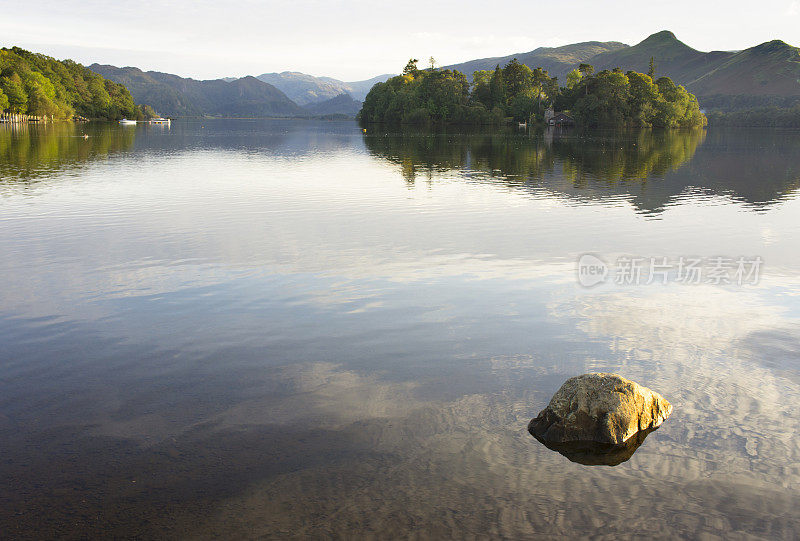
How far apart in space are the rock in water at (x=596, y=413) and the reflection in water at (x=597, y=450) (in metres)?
0.07

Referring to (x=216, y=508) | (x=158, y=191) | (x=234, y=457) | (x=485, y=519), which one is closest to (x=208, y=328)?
(x=234, y=457)

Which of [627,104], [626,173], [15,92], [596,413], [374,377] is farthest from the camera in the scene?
[627,104]

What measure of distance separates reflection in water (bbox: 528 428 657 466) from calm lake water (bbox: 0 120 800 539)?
0.68 ft

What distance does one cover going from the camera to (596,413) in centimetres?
1000

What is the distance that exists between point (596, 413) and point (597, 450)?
639 mm

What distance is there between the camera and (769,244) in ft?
85.9

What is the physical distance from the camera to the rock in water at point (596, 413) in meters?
10.0

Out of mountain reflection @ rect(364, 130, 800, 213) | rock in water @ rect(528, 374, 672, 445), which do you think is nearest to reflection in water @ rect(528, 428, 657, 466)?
rock in water @ rect(528, 374, 672, 445)

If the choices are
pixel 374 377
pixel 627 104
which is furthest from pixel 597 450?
pixel 627 104

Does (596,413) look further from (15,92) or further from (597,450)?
(15,92)

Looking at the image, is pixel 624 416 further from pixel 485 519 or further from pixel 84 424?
pixel 84 424

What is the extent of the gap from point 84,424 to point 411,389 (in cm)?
631

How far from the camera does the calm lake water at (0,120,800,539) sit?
27.2 ft

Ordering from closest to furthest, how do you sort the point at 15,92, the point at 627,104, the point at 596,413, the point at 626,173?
1. the point at 596,413
2. the point at 626,173
3. the point at 15,92
4. the point at 627,104
